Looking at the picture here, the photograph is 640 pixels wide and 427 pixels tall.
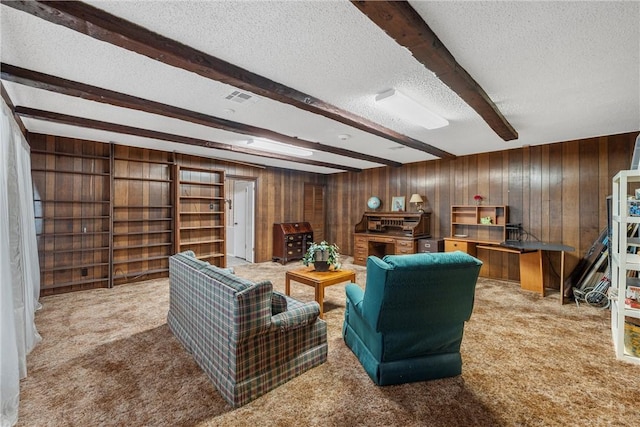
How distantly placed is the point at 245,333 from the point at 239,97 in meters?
2.05

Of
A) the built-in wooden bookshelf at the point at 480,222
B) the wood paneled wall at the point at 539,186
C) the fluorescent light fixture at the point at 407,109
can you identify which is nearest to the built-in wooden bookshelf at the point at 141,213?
the fluorescent light fixture at the point at 407,109

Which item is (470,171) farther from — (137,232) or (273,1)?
(137,232)

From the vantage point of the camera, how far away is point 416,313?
1.92 metres

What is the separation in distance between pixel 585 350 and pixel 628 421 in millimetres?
963

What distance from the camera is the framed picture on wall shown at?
246 inches

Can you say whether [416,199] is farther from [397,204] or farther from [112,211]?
[112,211]

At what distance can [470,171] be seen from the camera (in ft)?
17.3

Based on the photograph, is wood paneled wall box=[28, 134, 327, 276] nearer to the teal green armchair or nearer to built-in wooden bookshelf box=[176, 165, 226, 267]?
built-in wooden bookshelf box=[176, 165, 226, 267]

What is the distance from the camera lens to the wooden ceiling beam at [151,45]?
1.41 metres

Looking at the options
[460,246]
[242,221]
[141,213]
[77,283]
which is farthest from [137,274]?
[460,246]

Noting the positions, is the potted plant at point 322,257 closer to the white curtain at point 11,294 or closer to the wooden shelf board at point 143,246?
the white curtain at point 11,294

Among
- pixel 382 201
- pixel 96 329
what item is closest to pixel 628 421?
pixel 96 329

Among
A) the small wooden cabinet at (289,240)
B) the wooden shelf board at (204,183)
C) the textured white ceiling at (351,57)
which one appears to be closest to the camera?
the textured white ceiling at (351,57)

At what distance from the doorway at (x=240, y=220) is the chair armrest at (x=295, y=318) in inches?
175
